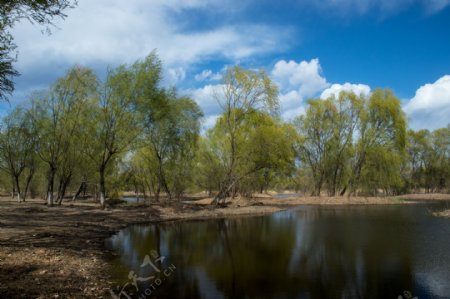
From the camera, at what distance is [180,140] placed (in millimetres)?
42281

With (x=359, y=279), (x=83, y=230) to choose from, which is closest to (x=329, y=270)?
(x=359, y=279)

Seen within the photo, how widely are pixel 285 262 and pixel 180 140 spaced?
28456 millimetres

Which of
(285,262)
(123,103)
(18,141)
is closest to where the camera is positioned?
(285,262)

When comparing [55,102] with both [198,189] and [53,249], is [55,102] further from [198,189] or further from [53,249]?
[198,189]

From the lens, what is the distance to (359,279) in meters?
12.6

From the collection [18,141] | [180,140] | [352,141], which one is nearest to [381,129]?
[352,141]

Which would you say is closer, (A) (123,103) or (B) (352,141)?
(A) (123,103)

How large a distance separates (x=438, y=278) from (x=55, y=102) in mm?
34434

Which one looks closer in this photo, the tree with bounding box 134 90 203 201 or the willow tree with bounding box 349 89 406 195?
the tree with bounding box 134 90 203 201

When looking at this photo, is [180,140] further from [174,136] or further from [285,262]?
[285,262]

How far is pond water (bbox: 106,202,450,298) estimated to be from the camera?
37.7ft

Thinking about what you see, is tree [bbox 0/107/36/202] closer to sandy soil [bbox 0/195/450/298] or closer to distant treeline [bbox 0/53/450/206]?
distant treeline [bbox 0/53/450/206]

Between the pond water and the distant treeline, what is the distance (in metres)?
13.3

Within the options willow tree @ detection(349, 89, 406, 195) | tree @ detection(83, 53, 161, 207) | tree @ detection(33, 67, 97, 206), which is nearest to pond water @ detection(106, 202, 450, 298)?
tree @ detection(83, 53, 161, 207)
